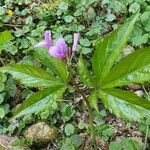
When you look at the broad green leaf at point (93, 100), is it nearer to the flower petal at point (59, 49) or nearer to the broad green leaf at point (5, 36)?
the flower petal at point (59, 49)

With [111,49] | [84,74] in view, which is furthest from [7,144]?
[111,49]

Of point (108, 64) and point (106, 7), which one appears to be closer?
point (108, 64)

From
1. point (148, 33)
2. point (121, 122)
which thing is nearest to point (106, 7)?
point (148, 33)

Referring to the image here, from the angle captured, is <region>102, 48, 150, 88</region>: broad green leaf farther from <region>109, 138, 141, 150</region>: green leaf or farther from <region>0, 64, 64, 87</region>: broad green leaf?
<region>109, 138, 141, 150</region>: green leaf

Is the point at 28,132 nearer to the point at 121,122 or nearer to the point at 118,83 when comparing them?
the point at 121,122

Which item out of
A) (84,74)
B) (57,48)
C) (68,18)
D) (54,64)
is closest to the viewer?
(57,48)

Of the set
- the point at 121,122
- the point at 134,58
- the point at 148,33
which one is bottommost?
the point at 121,122

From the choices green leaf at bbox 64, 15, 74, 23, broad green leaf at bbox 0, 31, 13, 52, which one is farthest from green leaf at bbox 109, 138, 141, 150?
green leaf at bbox 64, 15, 74, 23

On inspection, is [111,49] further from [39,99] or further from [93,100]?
[39,99]
